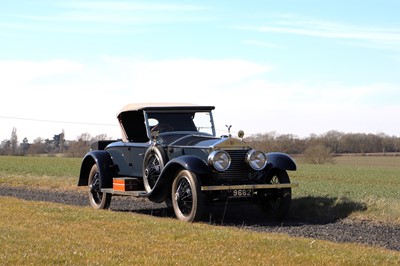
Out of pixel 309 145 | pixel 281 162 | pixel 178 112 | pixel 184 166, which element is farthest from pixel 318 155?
pixel 184 166

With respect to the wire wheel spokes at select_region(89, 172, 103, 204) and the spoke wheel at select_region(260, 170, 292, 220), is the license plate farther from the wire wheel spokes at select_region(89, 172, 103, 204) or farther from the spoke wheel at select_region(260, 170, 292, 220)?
the wire wheel spokes at select_region(89, 172, 103, 204)

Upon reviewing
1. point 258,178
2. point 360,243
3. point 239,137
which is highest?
point 239,137

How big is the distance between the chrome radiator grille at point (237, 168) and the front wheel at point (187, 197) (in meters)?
0.59

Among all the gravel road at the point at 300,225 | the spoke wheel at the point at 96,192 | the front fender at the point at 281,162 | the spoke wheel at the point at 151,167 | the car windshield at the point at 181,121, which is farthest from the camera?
the spoke wheel at the point at 96,192

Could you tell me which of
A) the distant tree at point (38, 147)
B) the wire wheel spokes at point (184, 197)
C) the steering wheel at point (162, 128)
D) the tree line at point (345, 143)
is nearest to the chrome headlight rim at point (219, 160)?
the wire wheel spokes at point (184, 197)

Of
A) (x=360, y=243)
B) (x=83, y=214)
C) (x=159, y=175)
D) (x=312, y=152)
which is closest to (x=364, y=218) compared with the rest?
(x=360, y=243)

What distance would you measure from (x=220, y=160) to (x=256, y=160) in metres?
0.71

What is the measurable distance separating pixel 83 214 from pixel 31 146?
67.1 m

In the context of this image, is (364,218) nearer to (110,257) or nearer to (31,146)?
(110,257)

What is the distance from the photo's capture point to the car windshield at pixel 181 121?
12891 mm

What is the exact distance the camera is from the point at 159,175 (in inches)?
462

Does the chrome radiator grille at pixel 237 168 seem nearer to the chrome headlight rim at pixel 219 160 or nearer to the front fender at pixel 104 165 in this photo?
the chrome headlight rim at pixel 219 160

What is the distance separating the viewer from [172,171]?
38.0 feet

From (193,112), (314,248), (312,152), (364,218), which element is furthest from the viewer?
(312,152)
